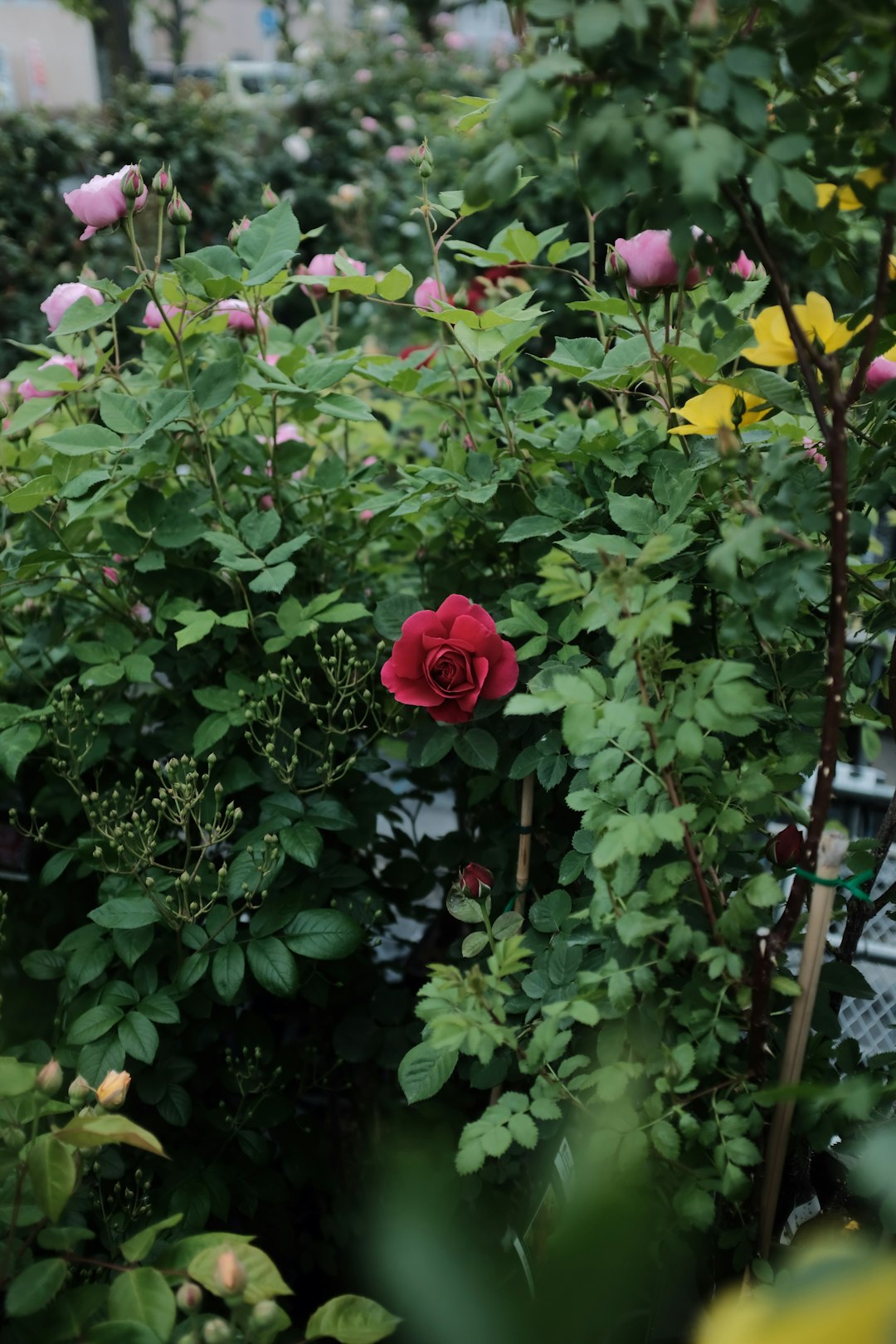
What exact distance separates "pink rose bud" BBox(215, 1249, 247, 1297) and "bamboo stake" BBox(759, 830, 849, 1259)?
16.3 inches

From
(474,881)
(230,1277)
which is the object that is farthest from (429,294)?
(230,1277)

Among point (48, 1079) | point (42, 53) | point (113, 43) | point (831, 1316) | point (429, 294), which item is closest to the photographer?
point (831, 1316)

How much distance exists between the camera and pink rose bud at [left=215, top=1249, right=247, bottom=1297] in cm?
62

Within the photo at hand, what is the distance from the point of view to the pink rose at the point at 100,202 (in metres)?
1.01

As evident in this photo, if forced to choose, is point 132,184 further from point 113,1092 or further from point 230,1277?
point 230,1277

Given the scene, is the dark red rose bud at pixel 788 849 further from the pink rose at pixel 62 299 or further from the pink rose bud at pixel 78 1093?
the pink rose at pixel 62 299

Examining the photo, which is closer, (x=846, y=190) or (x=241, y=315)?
(x=846, y=190)

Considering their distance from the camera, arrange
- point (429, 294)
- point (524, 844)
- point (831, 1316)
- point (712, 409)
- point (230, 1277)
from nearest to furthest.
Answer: point (831, 1316), point (230, 1277), point (712, 409), point (524, 844), point (429, 294)

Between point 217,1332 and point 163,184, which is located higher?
point 163,184

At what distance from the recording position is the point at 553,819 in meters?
1.19

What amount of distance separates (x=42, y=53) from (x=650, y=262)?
1561 centimetres

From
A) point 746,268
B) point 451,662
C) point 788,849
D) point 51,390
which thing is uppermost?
point 746,268

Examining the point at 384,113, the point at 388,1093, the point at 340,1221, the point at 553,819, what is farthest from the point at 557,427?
the point at 384,113

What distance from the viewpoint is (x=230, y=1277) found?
0.62 metres
